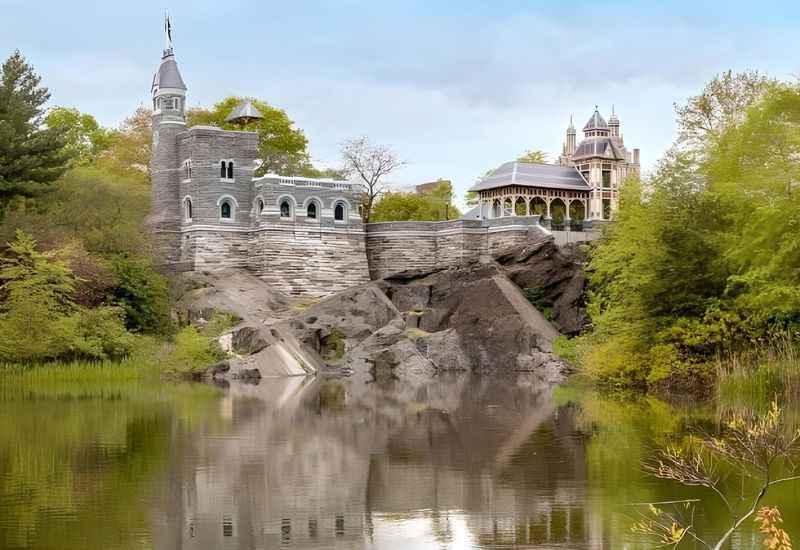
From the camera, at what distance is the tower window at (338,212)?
59953mm

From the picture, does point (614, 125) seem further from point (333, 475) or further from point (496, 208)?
point (333, 475)

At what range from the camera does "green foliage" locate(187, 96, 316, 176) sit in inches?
2810

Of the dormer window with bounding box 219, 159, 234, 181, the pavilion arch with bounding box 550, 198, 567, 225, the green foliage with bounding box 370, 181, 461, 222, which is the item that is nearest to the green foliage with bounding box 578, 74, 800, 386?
the dormer window with bounding box 219, 159, 234, 181

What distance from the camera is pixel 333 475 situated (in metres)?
16.9

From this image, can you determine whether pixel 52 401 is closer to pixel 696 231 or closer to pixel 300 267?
pixel 696 231

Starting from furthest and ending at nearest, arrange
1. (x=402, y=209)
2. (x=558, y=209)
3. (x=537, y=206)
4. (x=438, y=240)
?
(x=402, y=209), (x=558, y=209), (x=537, y=206), (x=438, y=240)

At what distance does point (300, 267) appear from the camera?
2271 inches

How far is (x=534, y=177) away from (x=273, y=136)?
16.2m

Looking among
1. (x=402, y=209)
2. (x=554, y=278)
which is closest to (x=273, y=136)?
(x=402, y=209)

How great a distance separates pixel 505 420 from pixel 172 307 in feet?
88.2

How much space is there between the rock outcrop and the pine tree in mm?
8832

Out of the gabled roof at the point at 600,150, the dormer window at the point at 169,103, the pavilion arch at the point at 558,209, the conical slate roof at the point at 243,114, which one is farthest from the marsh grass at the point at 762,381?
the gabled roof at the point at 600,150

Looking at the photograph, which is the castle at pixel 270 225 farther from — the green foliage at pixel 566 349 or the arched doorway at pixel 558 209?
the green foliage at pixel 566 349

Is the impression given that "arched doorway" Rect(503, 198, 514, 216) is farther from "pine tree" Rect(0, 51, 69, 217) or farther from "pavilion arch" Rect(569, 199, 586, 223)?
"pine tree" Rect(0, 51, 69, 217)
